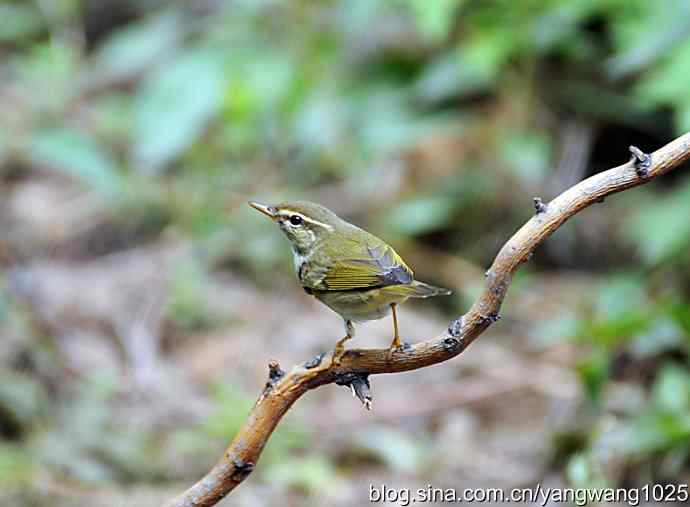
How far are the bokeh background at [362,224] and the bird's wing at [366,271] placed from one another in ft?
5.25

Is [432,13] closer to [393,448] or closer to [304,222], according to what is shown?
[393,448]

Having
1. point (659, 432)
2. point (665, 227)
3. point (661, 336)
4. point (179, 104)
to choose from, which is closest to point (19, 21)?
point (179, 104)

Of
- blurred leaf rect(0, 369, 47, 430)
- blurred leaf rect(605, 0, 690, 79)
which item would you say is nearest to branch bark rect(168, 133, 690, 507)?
blurred leaf rect(0, 369, 47, 430)

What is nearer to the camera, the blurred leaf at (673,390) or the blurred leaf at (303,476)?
the blurred leaf at (673,390)

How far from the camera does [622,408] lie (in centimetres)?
472

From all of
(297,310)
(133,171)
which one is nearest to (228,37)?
(133,171)

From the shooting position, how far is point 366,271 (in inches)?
112

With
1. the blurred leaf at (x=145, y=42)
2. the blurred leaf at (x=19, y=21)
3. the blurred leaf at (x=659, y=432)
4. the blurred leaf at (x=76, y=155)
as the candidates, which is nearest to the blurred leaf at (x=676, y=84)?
the blurred leaf at (x=659, y=432)

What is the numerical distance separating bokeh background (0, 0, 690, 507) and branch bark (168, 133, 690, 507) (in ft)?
5.96

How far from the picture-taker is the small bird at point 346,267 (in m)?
2.79

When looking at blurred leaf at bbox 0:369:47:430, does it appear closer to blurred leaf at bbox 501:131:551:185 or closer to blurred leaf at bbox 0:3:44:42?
blurred leaf at bbox 501:131:551:185

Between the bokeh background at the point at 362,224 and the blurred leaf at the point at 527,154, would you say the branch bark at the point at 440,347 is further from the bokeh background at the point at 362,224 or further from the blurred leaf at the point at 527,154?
the blurred leaf at the point at 527,154

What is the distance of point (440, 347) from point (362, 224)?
4551 mm

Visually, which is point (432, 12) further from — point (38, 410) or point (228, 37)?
point (38, 410)
